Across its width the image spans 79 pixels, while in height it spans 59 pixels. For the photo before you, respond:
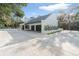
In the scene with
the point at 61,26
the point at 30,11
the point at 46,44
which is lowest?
the point at 46,44

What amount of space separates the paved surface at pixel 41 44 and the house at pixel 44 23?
11 centimetres

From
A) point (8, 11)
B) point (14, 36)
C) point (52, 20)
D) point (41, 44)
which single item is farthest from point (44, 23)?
point (8, 11)

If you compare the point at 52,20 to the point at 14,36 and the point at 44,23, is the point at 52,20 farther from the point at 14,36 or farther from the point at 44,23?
the point at 14,36

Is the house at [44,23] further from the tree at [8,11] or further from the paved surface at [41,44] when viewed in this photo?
the tree at [8,11]

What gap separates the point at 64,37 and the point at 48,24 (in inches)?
14.2

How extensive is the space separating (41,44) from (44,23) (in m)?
0.37

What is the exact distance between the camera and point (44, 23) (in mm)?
2717

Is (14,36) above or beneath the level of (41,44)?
above

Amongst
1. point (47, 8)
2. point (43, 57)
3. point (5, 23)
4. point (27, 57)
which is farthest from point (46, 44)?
point (5, 23)

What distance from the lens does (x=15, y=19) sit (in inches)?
109

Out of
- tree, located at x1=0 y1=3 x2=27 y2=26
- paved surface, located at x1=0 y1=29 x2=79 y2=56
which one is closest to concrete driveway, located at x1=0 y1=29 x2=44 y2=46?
paved surface, located at x1=0 y1=29 x2=79 y2=56

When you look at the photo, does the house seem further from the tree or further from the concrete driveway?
the tree

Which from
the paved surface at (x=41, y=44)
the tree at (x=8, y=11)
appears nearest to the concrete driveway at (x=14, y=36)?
the paved surface at (x=41, y=44)

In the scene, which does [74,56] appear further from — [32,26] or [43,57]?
[32,26]
